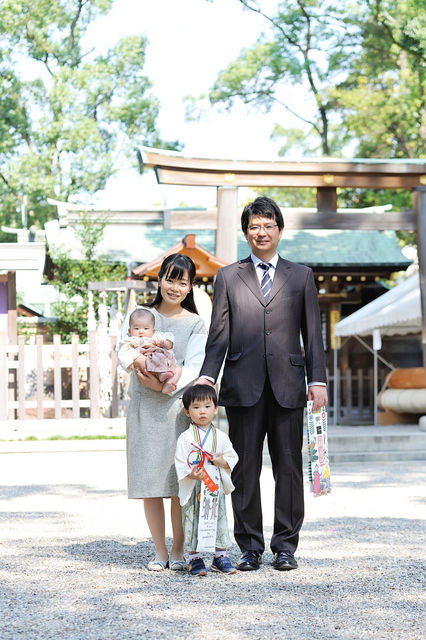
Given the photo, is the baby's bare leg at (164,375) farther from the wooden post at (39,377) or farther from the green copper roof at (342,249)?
the green copper roof at (342,249)

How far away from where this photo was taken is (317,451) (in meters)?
4.51

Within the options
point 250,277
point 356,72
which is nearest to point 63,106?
point 356,72

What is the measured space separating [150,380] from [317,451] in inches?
34.6

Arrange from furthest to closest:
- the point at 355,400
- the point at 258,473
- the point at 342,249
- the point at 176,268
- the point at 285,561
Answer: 1. the point at 342,249
2. the point at 355,400
3. the point at 258,473
4. the point at 176,268
5. the point at 285,561

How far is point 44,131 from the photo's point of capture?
28.3 m

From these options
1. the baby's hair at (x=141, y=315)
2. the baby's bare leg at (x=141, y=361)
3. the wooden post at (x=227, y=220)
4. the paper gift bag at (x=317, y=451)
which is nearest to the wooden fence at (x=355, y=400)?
the wooden post at (x=227, y=220)

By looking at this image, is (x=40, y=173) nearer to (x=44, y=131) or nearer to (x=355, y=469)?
(x=44, y=131)

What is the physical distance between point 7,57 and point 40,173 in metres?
3.68

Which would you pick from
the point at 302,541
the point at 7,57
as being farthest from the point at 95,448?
the point at 7,57

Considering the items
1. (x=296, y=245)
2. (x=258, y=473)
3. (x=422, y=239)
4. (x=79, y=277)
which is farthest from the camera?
(x=296, y=245)

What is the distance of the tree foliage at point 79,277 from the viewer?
17531 mm

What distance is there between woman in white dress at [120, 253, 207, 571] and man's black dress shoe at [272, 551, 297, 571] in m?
0.43

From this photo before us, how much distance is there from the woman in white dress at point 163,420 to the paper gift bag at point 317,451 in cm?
59

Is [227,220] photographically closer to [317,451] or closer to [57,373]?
[57,373]
